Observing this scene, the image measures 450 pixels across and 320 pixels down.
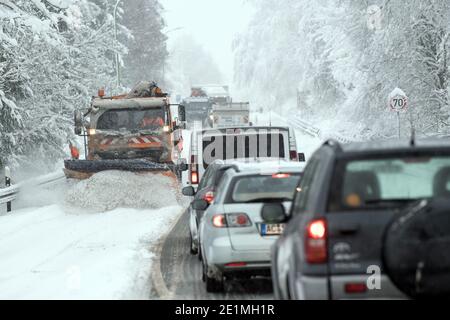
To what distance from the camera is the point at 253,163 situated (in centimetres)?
1095

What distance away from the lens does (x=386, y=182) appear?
6.20 m

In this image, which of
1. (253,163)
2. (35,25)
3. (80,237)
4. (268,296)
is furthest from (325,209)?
(35,25)

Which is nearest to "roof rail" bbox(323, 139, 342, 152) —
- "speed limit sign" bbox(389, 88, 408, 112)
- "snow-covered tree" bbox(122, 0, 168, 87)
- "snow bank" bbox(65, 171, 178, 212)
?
"snow bank" bbox(65, 171, 178, 212)

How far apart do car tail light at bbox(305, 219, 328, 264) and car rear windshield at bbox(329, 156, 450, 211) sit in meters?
0.14

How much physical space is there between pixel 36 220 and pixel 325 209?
14.5 metres

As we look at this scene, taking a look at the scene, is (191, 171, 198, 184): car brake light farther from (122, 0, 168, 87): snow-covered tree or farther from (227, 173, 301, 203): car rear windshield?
(122, 0, 168, 87): snow-covered tree

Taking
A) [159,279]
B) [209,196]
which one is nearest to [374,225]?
[159,279]

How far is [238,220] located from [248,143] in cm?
825

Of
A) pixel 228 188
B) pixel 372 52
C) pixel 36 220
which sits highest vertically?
pixel 372 52

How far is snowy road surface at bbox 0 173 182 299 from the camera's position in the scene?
10.4 meters

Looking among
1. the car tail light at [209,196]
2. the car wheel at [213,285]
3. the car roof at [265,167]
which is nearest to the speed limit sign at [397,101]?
the car tail light at [209,196]

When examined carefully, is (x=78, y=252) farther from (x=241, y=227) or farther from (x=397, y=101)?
(x=397, y=101)
